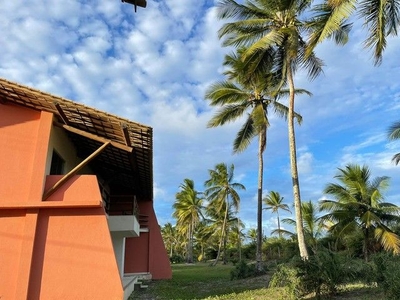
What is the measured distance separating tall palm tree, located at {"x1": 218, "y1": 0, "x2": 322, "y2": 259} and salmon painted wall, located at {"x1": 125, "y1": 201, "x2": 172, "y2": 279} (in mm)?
9590

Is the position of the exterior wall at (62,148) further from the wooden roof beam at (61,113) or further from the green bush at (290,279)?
the green bush at (290,279)

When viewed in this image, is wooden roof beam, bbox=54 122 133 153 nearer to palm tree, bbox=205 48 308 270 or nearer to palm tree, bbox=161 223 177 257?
palm tree, bbox=205 48 308 270

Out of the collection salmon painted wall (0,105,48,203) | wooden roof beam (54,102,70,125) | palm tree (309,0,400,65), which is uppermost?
palm tree (309,0,400,65)

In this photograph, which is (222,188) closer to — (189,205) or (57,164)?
(189,205)

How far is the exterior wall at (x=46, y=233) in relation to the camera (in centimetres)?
793

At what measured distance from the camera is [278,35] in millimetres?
13141

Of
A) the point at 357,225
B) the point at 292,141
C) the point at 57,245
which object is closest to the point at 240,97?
the point at 292,141

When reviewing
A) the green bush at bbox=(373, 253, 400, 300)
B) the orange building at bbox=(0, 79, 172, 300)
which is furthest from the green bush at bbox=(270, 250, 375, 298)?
the orange building at bbox=(0, 79, 172, 300)

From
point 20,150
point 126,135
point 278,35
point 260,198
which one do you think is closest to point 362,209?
point 260,198

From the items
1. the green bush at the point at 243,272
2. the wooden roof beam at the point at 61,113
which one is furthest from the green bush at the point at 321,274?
the green bush at the point at 243,272

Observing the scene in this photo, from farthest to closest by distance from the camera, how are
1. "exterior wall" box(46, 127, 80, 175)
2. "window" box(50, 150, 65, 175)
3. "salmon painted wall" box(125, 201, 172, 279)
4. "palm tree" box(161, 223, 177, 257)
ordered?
"palm tree" box(161, 223, 177, 257), "salmon painted wall" box(125, 201, 172, 279), "window" box(50, 150, 65, 175), "exterior wall" box(46, 127, 80, 175)

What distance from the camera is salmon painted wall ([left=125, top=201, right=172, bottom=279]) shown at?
61.6 ft

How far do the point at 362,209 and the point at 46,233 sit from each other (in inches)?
664

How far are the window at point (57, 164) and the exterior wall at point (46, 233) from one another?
123 cm
